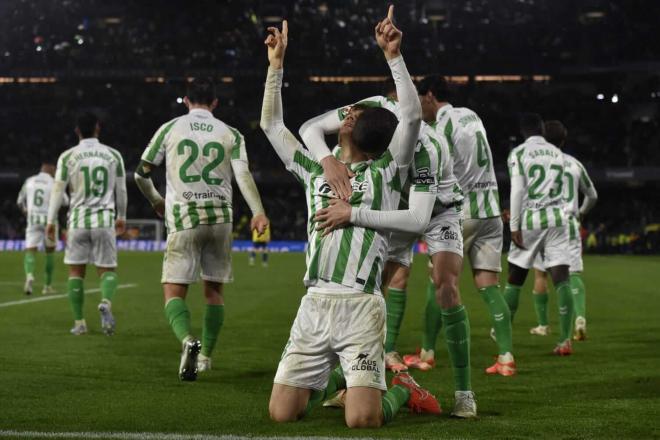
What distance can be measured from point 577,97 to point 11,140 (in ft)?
90.8

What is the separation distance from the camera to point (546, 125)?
957 cm

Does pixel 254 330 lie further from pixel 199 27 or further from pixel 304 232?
pixel 199 27

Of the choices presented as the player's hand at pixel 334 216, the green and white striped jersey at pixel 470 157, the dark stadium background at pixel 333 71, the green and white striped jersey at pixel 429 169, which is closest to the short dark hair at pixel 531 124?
the green and white striped jersey at pixel 470 157

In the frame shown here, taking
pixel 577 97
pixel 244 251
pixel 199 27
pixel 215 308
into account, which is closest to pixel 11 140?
pixel 199 27

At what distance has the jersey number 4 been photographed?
24.2 ft

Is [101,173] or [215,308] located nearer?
[215,308]

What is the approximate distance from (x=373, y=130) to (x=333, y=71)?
139 ft

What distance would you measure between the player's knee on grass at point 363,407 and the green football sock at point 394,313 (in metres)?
2.61

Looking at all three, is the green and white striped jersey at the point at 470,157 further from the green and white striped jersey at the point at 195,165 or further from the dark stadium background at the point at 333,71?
the dark stadium background at the point at 333,71

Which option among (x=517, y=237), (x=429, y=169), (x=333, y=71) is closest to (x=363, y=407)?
(x=429, y=169)

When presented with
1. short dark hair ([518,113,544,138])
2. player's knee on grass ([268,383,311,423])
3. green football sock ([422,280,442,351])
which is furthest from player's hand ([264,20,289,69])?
short dark hair ([518,113,544,138])

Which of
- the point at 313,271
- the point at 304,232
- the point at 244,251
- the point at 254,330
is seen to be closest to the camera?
the point at 313,271

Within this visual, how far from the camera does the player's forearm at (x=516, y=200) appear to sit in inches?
345

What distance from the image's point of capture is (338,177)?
5117 millimetres
